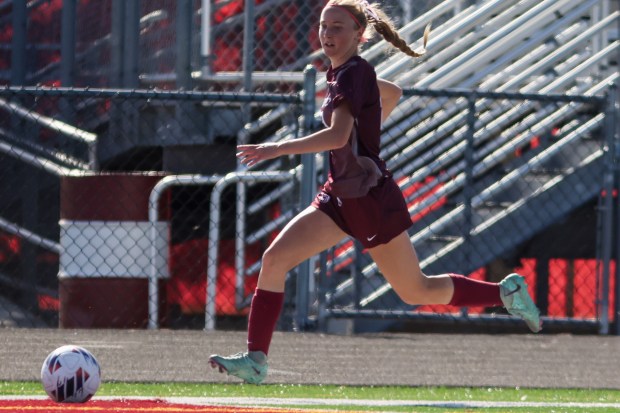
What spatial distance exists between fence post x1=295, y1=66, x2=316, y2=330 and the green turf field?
313cm

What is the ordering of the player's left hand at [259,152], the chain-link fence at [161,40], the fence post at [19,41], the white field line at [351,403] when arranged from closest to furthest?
the player's left hand at [259,152] → the white field line at [351,403] → the chain-link fence at [161,40] → the fence post at [19,41]

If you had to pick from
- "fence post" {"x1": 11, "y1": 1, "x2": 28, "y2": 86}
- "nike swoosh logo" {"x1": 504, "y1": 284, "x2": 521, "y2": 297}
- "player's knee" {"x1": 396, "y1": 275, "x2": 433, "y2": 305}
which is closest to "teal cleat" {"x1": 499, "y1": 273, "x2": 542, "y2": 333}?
"nike swoosh logo" {"x1": 504, "y1": 284, "x2": 521, "y2": 297}

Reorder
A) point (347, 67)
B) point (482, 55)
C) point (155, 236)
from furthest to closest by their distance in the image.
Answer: point (482, 55)
point (155, 236)
point (347, 67)

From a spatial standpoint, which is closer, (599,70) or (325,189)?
(325,189)

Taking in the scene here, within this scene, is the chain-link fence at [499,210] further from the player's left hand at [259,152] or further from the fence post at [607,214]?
the player's left hand at [259,152]

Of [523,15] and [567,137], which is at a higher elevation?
[523,15]

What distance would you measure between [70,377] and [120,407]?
28cm

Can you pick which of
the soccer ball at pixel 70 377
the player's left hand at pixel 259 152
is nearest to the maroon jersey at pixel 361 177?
the player's left hand at pixel 259 152

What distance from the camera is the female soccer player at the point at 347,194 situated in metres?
6.09

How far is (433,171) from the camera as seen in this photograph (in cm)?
1163

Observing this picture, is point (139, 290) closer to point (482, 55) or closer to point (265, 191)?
point (265, 191)

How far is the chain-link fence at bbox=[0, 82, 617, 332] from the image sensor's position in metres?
11.0

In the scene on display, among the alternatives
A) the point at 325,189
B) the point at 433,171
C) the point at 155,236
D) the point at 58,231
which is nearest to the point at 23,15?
the point at 58,231

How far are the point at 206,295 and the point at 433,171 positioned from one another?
205 cm
